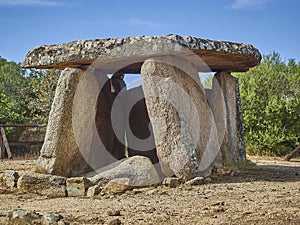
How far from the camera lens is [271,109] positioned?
15.3 m

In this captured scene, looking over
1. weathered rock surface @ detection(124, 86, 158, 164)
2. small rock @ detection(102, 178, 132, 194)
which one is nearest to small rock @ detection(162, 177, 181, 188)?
small rock @ detection(102, 178, 132, 194)

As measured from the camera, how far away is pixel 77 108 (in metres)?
8.06

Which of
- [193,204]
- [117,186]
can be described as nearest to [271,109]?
[117,186]

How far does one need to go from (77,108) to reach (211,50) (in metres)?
2.56

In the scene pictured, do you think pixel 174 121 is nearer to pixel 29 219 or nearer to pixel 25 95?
pixel 29 219

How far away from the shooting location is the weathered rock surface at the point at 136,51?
7.23 m

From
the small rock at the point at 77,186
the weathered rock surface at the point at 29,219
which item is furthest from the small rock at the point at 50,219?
the small rock at the point at 77,186

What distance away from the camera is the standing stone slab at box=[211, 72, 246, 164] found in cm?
909

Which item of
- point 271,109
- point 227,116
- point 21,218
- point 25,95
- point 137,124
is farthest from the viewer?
point 25,95

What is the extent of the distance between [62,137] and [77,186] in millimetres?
1289

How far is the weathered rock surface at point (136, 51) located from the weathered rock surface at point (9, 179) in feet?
6.60

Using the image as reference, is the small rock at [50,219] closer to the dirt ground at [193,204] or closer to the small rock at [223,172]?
the dirt ground at [193,204]

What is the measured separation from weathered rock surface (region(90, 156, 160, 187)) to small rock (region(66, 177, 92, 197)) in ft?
0.65

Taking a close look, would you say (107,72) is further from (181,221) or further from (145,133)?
(181,221)
